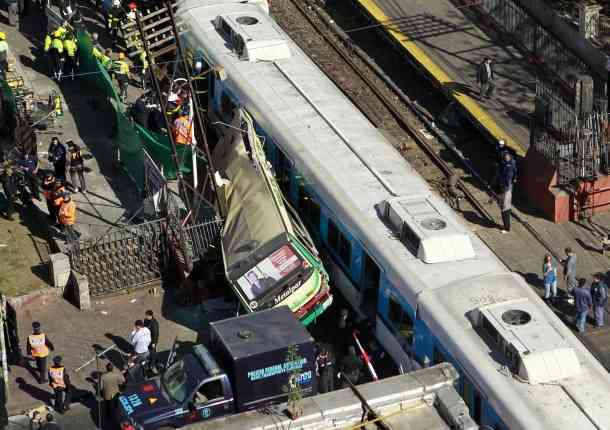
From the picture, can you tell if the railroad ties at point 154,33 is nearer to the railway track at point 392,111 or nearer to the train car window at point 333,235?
the railway track at point 392,111

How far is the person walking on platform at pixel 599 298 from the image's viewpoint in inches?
1267

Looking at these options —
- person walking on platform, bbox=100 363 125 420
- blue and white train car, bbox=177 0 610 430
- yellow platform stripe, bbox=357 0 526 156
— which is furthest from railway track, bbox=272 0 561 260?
person walking on platform, bbox=100 363 125 420

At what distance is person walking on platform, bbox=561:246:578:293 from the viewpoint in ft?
108

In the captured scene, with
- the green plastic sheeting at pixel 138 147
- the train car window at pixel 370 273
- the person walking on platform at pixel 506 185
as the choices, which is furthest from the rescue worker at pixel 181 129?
the person walking on platform at pixel 506 185

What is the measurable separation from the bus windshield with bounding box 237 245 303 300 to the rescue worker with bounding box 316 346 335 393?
212cm

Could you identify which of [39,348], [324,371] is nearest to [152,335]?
[39,348]

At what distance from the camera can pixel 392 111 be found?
4075 centimetres

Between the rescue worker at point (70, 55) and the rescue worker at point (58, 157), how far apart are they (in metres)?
5.08

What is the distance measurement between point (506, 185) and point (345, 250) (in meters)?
5.94

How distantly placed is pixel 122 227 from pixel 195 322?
3389 millimetres

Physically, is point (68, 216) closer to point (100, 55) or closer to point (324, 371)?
point (100, 55)

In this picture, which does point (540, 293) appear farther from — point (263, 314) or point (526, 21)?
point (526, 21)

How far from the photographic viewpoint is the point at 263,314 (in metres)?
28.7

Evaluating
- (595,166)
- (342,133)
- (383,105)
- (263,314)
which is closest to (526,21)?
(383,105)
